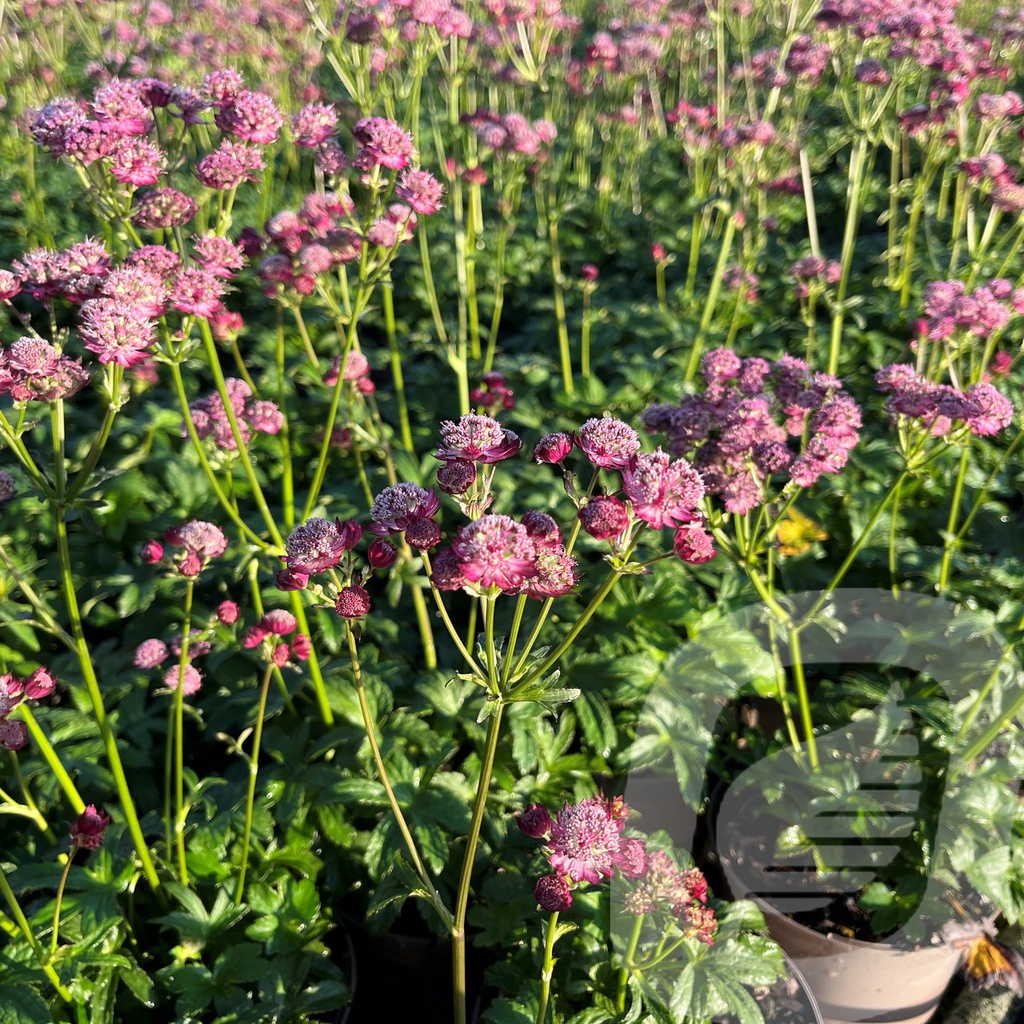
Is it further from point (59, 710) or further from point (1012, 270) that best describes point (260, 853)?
point (1012, 270)

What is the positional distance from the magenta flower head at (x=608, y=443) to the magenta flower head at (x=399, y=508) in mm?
284

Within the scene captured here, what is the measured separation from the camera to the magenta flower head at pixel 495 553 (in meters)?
1.19

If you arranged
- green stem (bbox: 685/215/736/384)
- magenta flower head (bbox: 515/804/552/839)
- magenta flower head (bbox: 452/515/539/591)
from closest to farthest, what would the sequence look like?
magenta flower head (bbox: 452/515/539/591), magenta flower head (bbox: 515/804/552/839), green stem (bbox: 685/215/736/384)

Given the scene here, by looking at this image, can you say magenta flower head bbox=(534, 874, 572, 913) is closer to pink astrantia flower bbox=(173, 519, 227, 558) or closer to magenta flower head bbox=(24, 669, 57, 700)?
pink astrantia flower bbox=(173, 519, 227, 558)

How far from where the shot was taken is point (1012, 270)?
4.19 metres

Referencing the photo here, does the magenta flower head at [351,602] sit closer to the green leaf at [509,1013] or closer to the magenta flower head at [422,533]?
the magenta flower head at [422,533]

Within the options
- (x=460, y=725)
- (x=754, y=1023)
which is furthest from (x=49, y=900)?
(x=754, y=1023)

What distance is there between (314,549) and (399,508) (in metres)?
0.16

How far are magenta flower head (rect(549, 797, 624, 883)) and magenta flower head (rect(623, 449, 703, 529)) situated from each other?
58cm

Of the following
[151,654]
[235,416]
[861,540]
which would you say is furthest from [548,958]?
[235,416]

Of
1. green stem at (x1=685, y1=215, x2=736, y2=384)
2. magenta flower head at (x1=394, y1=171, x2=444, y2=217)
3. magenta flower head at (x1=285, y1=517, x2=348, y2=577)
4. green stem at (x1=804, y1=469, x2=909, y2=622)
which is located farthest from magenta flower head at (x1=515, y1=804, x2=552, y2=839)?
green stem at (x1=685, y1=215, x2=736, y2=384)

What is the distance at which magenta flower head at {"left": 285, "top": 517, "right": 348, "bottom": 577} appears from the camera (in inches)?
52.3

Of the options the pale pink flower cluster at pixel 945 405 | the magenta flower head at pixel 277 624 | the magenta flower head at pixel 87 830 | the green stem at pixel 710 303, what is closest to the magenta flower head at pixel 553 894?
the magenta flower head at pixel 277 624

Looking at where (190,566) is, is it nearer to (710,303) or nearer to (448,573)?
(448,573)
